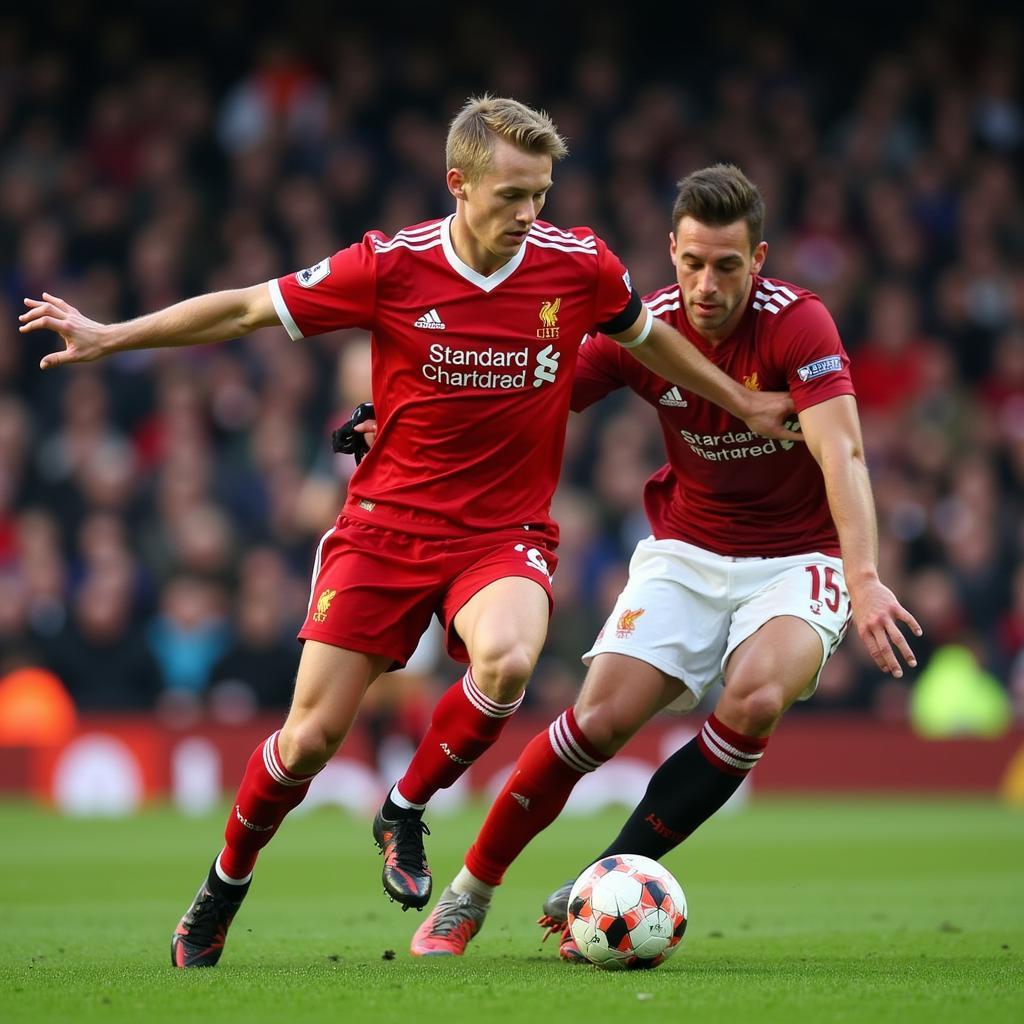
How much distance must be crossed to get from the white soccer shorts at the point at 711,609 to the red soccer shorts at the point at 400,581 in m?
0.60

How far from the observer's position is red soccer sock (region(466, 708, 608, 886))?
6188 millimetres

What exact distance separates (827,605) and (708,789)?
0.74 m

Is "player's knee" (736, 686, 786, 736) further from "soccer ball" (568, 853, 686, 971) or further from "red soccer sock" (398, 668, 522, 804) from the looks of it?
"red soccer sock" (398, 668, 522, 804)

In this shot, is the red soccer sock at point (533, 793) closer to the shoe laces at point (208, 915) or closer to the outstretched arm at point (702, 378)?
the shoe laces at point (208, 915)

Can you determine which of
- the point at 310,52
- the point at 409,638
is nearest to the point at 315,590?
the point at 409,638

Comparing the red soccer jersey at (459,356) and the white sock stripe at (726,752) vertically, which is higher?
the red soccer jersey at (459,356)

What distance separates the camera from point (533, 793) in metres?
6.21

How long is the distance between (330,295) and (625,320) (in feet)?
3.23

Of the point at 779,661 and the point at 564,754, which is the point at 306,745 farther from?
the point at 779,661

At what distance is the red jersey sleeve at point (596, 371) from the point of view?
6559 mm

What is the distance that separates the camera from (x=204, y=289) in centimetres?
1583

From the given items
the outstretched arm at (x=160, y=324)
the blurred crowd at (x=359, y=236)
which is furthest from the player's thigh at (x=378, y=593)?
the blurred crowd at (x=359, y=236)

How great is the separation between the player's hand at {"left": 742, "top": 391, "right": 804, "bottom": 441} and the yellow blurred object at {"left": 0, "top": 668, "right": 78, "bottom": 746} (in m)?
8.33

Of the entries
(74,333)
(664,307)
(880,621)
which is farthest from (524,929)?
(74,333)
